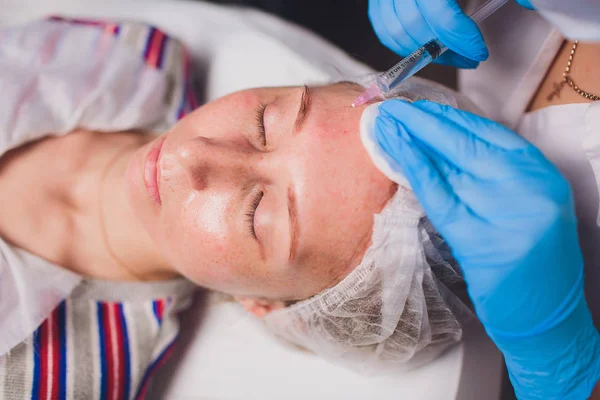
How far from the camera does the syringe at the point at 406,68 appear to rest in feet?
3.15

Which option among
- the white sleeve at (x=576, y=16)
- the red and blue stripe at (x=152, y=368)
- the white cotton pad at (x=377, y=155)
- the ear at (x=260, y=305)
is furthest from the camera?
the red and blue stripe at (x=152, y=368)

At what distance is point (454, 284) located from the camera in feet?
3.46

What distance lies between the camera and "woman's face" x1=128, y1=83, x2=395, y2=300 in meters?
0.93

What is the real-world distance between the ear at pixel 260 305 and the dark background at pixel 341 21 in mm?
1145

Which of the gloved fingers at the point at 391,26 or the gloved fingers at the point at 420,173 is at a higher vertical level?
the gloved fingers at the point at 391,26

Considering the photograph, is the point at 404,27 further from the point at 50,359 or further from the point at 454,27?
the point at 50,359

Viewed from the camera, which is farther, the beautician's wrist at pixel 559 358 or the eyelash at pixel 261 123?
the eyelash at pixel 261 123

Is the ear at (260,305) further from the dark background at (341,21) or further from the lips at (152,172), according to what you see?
the dark background at (341,21)

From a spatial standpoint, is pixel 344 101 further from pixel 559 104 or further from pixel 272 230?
pixel 559 104

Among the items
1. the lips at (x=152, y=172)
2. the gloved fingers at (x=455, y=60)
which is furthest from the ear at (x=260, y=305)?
the gloved fingers at (x=455, y=60)

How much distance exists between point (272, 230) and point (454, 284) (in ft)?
1.36

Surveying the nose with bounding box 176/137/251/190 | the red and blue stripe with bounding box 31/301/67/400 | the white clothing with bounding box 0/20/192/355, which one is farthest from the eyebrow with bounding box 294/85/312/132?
the red and blue stripe with bounding box 31/301/67/400

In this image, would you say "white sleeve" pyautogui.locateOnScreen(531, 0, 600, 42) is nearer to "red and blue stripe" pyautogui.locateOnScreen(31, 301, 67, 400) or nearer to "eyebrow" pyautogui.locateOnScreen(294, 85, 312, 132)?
"eyebrow" pyautogui.locateOnScreen(294, 85, 312, 132)

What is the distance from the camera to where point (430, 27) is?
3.30 ft
